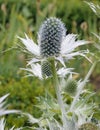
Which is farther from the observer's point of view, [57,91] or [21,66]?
[21,66]

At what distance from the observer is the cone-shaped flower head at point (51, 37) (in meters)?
2.41

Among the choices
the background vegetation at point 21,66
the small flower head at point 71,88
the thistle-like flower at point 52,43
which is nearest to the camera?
the thistle-like flower at point 52,43

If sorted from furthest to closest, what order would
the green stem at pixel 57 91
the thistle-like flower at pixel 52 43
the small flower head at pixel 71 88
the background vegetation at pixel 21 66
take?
1. the background vegetation at pixel 21 66
2. the small flower head at pixel 71 88
3. the thistle-like flower at pixel 52 43
4. the green stem at pixel 57 91

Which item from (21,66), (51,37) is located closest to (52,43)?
(51,37)

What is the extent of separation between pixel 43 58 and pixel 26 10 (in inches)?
223

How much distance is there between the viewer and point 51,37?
242 centimetres

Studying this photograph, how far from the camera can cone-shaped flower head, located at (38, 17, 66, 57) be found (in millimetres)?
2408

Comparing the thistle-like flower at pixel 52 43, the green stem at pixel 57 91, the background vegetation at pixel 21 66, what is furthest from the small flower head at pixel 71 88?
the green stem at pixel 57 91

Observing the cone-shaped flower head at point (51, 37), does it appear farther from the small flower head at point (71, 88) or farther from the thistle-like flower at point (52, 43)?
the small flower head at point (71, 88)

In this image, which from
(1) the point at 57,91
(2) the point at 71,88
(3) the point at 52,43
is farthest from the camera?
(2) the point at 71,88

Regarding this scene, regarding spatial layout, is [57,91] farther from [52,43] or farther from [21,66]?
[21,66]

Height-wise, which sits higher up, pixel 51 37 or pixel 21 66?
pixel 21 66

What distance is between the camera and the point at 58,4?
8.46 m

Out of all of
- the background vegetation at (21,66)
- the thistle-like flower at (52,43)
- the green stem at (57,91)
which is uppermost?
the background vegetation at (21,66)
